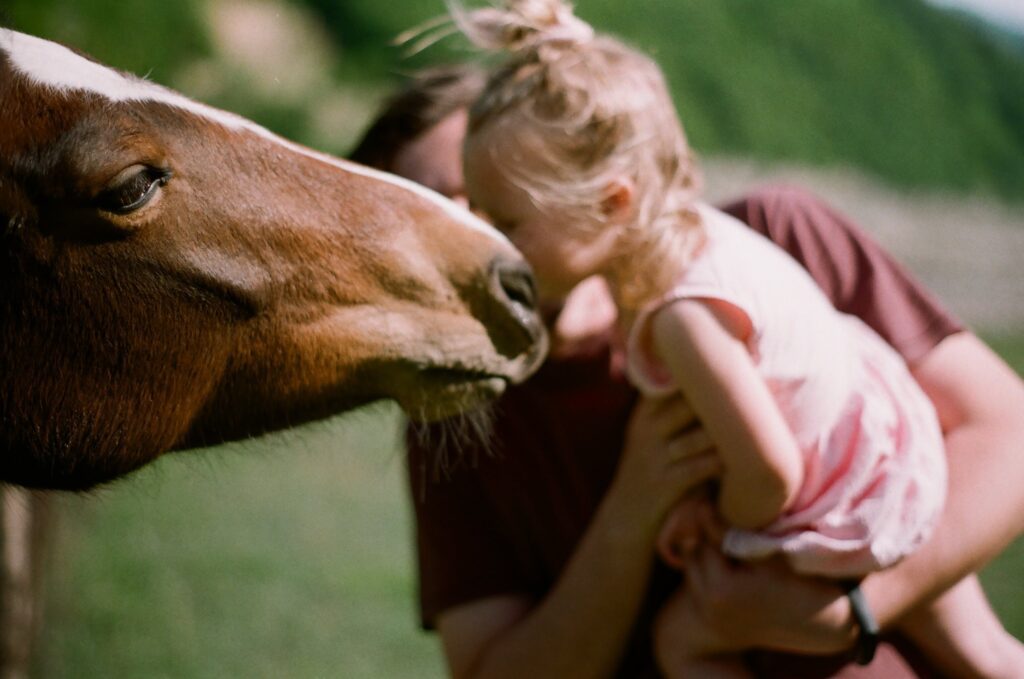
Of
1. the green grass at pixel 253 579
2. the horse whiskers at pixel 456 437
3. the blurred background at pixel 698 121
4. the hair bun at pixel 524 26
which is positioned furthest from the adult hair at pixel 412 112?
the blurred background at pixel 698 121

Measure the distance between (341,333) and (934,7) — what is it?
6.84m

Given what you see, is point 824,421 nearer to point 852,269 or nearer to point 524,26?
point 852,269

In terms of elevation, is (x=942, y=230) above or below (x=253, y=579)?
below

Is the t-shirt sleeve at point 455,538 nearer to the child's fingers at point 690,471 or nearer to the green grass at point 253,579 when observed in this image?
the child's fingers at point 690,471

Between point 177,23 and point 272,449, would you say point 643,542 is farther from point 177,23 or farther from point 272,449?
point 177,23

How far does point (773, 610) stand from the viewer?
1.67m

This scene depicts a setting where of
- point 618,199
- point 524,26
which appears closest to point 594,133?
point 618,199

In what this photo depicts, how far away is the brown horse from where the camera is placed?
149 cm

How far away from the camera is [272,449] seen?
5.94ft

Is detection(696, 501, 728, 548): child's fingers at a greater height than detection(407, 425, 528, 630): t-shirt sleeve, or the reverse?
detection(696, 501, 728, 548): child's fingers

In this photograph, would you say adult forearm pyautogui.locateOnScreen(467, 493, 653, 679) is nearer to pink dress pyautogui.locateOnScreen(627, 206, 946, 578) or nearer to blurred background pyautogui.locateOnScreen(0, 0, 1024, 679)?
pink dress pyautogui.locateOnScreen(627, 206, 946, 578)

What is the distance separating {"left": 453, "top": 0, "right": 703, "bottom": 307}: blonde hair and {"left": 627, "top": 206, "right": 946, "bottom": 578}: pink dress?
10 centimetres

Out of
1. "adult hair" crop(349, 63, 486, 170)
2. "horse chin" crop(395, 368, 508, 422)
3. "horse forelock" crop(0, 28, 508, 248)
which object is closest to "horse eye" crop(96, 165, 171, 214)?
"horse forelock" crop(0, 28, 508, 248)

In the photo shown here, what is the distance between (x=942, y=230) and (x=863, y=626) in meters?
6.97
